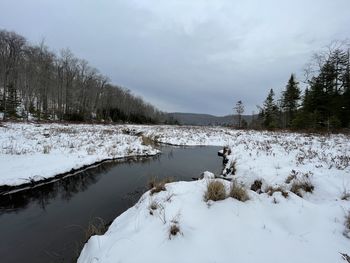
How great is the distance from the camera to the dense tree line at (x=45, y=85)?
33.9 m

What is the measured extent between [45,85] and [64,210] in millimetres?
41998

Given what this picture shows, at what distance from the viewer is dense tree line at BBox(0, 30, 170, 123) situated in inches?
1335

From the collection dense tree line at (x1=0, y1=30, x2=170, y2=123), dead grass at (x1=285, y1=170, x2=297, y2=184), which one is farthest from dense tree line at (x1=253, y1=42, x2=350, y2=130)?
dense tree line at (x1=0, y1=30, x2=170, y2=123)

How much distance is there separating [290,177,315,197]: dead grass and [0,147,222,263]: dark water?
4.31 meters

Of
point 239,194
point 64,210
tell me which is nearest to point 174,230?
point 239,194

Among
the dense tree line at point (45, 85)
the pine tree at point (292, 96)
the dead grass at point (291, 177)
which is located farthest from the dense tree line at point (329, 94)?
the dense tree line at point (45, 85)

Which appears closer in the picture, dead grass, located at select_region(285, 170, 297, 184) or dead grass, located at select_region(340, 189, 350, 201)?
dead grass, located at select_region(340, 189, 350, 201)

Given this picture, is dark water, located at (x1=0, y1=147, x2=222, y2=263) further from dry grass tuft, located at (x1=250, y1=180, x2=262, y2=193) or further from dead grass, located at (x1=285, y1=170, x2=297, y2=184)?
dead grass, located at (x1=285, y1=170, x2=297, y2=184)

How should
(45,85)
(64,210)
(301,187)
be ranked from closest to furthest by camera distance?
(301,187) → (64,210) → (45,85)

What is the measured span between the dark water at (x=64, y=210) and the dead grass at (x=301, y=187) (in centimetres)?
431

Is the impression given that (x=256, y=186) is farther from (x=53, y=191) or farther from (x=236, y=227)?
(x=53, y=191)

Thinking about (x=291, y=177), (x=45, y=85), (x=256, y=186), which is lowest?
(x=256, y=186)

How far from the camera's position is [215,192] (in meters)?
4.11

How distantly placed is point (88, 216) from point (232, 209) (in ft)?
12.0
